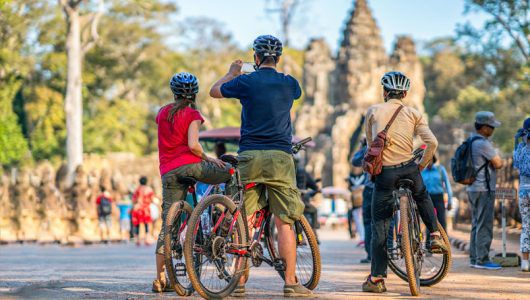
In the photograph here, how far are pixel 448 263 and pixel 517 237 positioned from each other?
12.5m

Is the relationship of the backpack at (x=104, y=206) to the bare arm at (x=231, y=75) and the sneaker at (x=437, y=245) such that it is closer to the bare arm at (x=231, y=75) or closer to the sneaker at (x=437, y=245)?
the sneaker at (x=437, y=245)

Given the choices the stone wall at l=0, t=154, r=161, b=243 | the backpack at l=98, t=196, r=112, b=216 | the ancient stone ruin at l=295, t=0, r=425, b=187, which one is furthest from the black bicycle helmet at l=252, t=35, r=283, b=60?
the ancient stone ruin at l=295, t=0, r=425, b=187

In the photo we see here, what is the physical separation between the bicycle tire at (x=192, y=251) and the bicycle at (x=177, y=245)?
39 centimetres

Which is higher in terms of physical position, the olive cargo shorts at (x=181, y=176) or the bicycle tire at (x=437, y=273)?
the olive cargo shorts at (x=181, y=176)

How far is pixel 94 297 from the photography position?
9.68 metres

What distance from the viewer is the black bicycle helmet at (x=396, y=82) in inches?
402

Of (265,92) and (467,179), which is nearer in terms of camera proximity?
(265,92)

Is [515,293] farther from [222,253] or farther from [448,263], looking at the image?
[222,253]

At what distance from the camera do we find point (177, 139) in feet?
32.7

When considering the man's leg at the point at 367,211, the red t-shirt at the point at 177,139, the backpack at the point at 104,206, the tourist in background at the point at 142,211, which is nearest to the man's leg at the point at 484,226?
the man's leg at the point at 367,211

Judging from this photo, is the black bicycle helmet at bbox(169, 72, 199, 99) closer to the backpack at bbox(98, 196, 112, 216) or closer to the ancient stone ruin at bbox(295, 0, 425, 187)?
the backpack at bbox(98, 196, 112, 216)

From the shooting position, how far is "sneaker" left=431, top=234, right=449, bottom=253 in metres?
10.1

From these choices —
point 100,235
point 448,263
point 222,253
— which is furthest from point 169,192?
point 100,235

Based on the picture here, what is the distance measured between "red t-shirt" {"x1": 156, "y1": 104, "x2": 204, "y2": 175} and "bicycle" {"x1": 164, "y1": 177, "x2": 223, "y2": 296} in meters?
0.47
